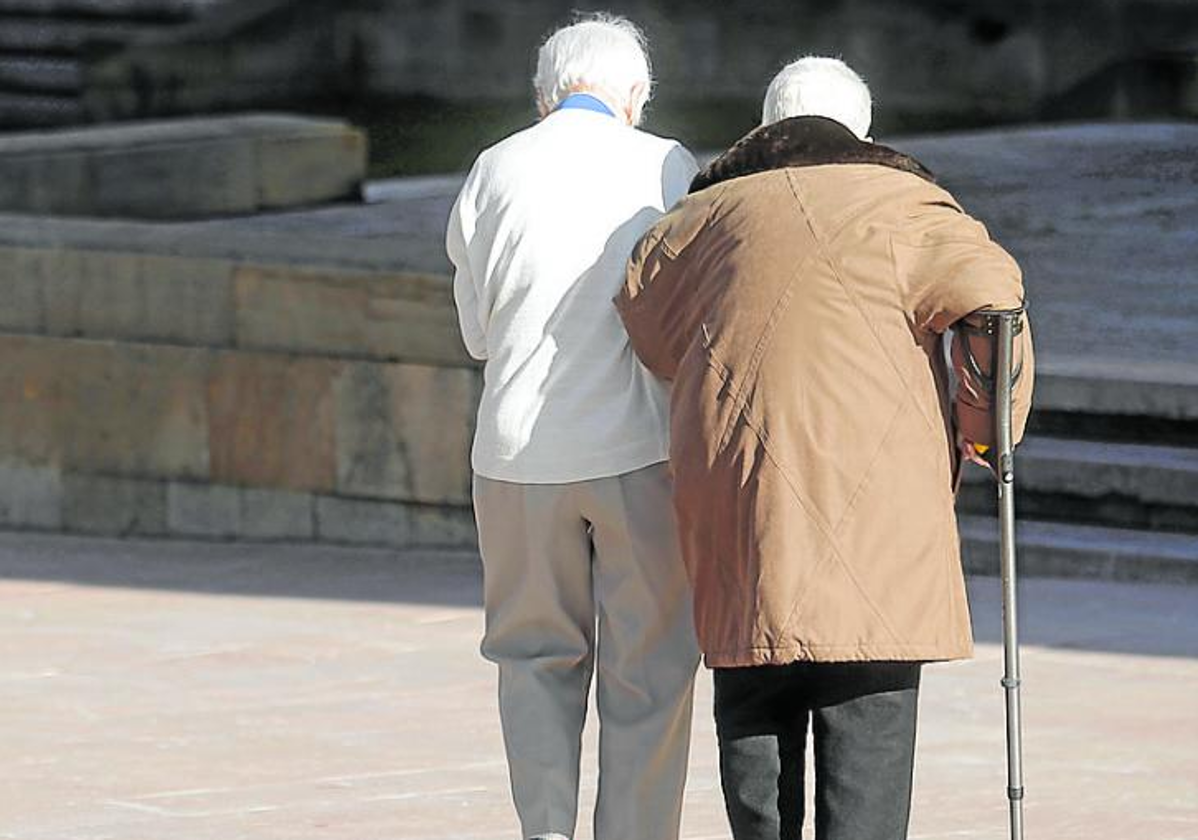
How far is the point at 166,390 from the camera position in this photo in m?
10.6

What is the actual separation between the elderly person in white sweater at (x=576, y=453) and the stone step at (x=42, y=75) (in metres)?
17.3

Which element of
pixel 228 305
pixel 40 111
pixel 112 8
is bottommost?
pixel 40 111

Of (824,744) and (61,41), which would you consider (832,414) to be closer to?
(824,744)

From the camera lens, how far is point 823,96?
500cm

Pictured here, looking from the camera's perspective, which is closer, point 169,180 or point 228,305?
point 228,305

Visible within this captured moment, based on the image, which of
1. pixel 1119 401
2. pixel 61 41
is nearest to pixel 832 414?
pixel 1119 401

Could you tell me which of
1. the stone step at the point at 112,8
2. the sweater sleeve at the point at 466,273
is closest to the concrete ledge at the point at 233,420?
the sweater sleeve at the point at 466,273

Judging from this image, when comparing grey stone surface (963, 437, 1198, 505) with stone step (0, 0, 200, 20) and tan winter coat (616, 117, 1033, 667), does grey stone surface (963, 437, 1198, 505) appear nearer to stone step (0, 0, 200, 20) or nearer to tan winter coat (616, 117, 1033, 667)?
tan winter coat (616, 117, 1033, 667)

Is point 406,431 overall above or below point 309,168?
above

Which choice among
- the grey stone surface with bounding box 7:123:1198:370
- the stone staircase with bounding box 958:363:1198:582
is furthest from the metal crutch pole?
the grey stone surface with bounding box 7:123:1198:370

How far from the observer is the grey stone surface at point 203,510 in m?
10.6

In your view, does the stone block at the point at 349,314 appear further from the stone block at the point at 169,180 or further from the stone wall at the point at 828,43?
the stone wall at the point at 828,43

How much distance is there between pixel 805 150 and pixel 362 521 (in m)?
5.50

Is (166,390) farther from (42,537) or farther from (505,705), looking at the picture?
(505,705)
